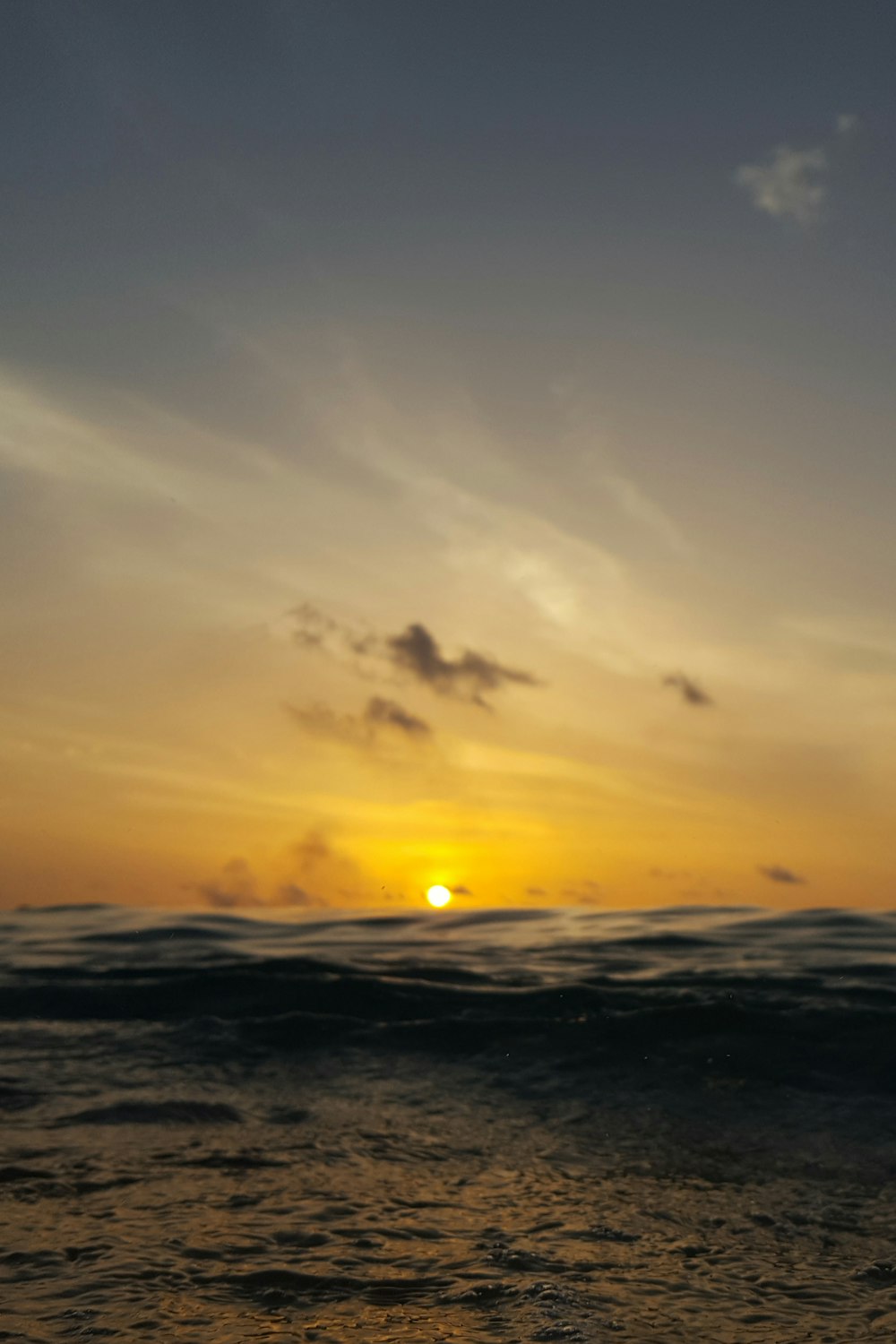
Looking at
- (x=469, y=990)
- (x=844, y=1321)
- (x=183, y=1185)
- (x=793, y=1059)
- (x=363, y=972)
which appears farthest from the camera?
(x=363, y=972)

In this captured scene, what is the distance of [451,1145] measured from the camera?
23.2 ft

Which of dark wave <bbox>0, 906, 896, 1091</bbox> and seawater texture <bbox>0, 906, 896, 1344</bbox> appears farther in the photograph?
dark wave <bbox>0, 906, 896, 1091</bbox>

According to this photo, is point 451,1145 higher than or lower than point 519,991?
lower

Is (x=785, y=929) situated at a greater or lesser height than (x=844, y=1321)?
greater

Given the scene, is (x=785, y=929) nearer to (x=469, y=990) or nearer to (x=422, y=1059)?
(x=469, y=990)

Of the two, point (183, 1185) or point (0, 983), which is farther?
point (0, 983)

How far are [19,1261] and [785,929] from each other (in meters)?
14.6

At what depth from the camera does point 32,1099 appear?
25.7 feet

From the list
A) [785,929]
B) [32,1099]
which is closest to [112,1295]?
[32,1099]

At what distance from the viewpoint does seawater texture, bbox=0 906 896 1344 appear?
4.33 m

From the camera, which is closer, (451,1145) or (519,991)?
(451,1145)

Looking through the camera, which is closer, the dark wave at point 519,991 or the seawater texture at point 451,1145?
the seawater texture at point 451,1145

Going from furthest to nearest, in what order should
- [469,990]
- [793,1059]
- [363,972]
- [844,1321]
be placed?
[363,972] < [469,990] < [793,1059] < [844,1321]

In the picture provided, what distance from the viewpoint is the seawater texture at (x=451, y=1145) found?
433cm
